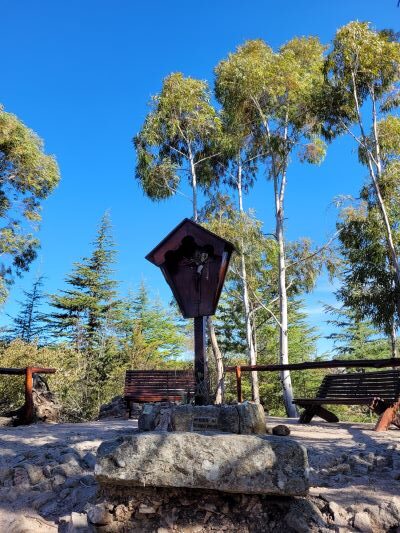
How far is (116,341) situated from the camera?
909 inches

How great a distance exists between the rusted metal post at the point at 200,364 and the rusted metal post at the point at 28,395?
12.1 feet

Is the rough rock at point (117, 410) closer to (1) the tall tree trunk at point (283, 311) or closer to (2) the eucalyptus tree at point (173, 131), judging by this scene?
(1) the tall tree trunk at point (283, 311)

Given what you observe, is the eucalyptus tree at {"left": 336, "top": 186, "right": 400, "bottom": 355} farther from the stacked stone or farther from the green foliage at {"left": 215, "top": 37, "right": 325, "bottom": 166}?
the stacked stone

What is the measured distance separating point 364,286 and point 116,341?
1381 cm

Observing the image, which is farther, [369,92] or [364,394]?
[369,92]

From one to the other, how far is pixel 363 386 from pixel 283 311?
7196 millimetres

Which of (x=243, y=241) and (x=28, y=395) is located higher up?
(x=243, y=241)

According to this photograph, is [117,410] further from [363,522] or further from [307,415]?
[363,522]

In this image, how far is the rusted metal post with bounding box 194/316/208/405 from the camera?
3.74m

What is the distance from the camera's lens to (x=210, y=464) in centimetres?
236

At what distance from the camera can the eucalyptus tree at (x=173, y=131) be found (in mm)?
15883

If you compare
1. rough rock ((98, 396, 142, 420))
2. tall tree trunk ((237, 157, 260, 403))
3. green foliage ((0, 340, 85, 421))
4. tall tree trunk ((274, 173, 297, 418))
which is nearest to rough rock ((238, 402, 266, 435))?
rough rock ((98, 396, 142, 420))

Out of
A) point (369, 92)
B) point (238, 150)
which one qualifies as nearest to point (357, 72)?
point (369, 92)

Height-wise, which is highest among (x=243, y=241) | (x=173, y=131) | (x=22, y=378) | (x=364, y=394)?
(x=173, y=131)
